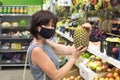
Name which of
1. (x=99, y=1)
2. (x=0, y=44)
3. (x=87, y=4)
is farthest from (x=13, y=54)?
(x=99, y=1)

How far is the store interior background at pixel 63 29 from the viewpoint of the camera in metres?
3.10

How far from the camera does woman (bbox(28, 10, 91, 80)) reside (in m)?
2.32

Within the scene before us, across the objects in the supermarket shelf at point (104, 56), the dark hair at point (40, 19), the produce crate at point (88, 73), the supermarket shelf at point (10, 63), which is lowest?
the supermarket shelf at point (10, 63)

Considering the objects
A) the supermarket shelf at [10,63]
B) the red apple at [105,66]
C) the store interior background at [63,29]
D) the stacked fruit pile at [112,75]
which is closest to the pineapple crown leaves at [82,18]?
the store interior background at [63,29]

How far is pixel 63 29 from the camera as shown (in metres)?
4.94

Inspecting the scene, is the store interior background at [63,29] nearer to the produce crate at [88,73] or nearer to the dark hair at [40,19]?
the produce crate at [88,73]

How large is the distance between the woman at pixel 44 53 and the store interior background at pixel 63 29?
1.29ft

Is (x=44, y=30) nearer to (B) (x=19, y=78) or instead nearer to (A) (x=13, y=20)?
(B) (x=19, y=78)

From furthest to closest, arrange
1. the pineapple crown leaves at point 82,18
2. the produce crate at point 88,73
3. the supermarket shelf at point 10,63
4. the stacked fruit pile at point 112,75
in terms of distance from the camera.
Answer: the supermarket shelf at point 10,63 → the pineapple crown leaves at point 82,18 → the produce crate at point 88,73 → the stacked fruit pile at point 112,75

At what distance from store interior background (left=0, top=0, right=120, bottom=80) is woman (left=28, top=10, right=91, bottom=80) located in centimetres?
39

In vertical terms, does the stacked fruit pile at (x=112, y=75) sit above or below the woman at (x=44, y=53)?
below

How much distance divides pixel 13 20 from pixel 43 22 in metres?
7.30

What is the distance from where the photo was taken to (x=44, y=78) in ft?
7.88

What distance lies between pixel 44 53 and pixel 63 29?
263 cm
